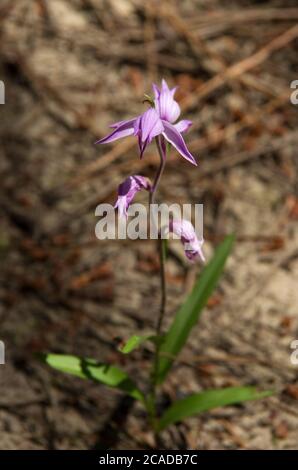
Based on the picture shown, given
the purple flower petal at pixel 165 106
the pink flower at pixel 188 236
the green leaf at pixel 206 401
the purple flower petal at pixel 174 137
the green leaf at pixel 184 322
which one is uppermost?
the purple flower petal at pixel 165 106

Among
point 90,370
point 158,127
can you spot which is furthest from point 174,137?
point 90,370

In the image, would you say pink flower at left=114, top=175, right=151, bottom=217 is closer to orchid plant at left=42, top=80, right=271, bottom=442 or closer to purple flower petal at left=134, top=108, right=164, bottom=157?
orchid plant at left=42, top=80, right=271, bottom=442

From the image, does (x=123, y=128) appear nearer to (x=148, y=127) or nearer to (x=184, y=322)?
(x=148, y=127)

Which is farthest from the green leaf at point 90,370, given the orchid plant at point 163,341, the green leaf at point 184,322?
the green leaf at point 184,322

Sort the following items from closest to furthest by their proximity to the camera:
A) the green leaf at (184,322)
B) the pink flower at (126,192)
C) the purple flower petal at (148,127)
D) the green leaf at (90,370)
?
the purple flower petal at (148,127) < the pink flower at (126,192) < the green leaf at (90,370) < the green leaf at (184,322)

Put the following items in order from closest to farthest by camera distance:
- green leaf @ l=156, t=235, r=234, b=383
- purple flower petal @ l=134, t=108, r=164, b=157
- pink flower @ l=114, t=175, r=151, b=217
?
purple flower petal @ l=134, t=108, r=164, b=157
pink flower @ l=114, t=175, r=151, b=217
green leaf @ l=156, t=235, r=234, b=383

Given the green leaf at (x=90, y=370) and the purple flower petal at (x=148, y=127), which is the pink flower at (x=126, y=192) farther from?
the green leaf at (x=90, y=370)

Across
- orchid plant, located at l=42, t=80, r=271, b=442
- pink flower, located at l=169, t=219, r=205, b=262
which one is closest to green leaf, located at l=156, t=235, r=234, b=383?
orchid plant, located at l=42, t=80, r=271, b=442
